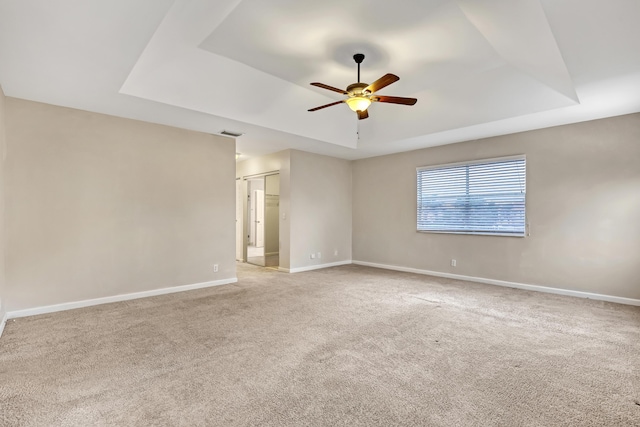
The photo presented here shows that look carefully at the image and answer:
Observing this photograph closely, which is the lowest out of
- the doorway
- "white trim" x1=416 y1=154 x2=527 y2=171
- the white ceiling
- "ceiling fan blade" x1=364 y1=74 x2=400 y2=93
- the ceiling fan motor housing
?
the doorway

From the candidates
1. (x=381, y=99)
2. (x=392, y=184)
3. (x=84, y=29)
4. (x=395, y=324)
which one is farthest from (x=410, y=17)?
(x=392, y=184)

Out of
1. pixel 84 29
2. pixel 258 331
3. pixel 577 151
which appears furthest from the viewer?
pixel 577 151

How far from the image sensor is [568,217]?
15.1ft

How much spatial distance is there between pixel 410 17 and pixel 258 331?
3288mm

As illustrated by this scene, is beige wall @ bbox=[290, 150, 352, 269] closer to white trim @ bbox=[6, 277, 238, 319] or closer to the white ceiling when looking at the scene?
the white ceiling

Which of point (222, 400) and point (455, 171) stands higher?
point (455, 171)

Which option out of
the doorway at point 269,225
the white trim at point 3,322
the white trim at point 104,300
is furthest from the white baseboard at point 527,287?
the white trim at point 3,322

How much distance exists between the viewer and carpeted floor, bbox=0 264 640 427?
1.87m

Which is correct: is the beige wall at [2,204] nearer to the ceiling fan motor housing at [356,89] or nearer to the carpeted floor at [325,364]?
the carpeted floor at [325,364]

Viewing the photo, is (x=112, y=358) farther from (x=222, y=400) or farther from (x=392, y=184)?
(x=392, y=184)

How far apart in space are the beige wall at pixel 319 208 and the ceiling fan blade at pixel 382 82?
3.31 metres

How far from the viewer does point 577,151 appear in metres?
4.52

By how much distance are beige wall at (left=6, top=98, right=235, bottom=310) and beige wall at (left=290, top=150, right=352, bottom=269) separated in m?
1.45

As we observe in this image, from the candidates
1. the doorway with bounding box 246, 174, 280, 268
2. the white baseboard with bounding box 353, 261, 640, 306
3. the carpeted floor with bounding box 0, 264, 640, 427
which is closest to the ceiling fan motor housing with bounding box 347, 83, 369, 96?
the carpeted floor with bounding box 0, 264, 640, 427
